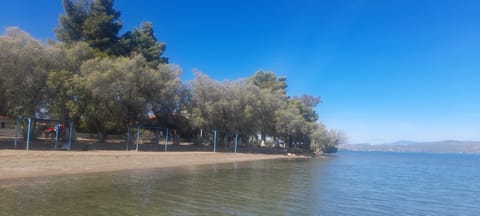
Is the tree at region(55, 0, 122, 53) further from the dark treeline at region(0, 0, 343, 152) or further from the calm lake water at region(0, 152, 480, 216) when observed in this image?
the calm lake water at region(0, 152, 480, 216)

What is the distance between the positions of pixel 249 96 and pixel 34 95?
94.8ft

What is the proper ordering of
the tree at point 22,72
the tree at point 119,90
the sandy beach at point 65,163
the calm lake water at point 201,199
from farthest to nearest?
the tree at point 119,90 < the tree at point 22,72 < the sandy beach at point 65,163 < the calm lake water at point 201,199

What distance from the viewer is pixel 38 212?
998 cm

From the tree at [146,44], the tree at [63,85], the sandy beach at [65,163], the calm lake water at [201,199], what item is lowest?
the calm lake water at [201,199]

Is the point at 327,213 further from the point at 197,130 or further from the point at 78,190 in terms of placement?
the point at 197,130

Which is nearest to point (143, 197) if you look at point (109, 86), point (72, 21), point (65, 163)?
point (65, 163)

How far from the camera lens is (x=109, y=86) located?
33844 millimetres

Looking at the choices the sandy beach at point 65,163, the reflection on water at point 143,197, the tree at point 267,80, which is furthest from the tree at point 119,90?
the tree at point 267,80

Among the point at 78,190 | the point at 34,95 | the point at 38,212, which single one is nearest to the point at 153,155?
the point at 34,95

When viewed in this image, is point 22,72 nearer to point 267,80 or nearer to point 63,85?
point 63,85

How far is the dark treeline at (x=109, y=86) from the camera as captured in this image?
101 feet

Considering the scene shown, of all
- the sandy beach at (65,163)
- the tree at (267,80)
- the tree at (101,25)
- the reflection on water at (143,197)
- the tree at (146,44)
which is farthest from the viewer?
the tree at (267,80)

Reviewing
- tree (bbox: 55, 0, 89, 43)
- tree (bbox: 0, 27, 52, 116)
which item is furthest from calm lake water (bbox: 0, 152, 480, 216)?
tree (bbox: 55, 0, 89, 43)

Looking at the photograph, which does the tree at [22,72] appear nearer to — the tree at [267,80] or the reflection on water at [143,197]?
the reflection on water at [143,197]
